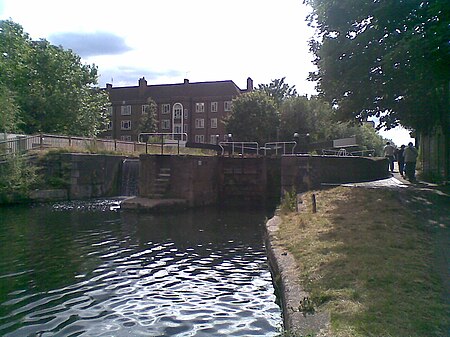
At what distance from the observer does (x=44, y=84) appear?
45812mm

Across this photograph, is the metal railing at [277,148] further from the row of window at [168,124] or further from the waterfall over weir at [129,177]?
the row of window at [168,124]

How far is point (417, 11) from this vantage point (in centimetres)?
1302

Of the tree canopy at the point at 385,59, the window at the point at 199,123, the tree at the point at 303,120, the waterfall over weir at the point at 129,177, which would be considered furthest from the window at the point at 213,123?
the tree canopy at the point at 385,59

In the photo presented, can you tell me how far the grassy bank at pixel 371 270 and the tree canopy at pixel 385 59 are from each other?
12.9 ft

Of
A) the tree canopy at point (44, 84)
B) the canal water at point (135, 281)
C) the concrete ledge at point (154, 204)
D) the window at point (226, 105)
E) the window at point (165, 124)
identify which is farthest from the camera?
the window at point (165, 124)

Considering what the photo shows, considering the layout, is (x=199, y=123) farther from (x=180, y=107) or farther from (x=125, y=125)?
(x=125, y=125)

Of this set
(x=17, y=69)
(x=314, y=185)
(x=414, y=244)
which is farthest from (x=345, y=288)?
(x=17, y=69)

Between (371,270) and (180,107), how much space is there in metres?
72.8

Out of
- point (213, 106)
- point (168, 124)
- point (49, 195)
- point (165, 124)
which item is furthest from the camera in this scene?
point (165, 124)

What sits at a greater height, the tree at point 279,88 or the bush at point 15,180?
the tree at point 279,88

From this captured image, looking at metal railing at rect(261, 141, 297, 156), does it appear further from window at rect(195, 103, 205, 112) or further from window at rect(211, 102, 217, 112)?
window at rect(195, 103, 205, 112)

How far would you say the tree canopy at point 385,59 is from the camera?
12.5 metres

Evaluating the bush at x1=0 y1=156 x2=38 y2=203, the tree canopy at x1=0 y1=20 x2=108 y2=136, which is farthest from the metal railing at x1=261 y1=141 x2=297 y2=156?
the tree canopy at x1=0 y1=20 x2=108 y2=136

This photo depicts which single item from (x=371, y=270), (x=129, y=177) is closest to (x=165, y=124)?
(x=129, y=177)
